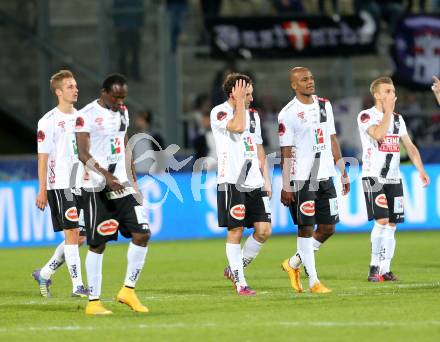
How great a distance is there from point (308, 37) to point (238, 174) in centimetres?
1324

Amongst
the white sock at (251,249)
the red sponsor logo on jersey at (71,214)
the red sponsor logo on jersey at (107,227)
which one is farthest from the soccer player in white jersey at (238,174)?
the red sponsor logo on jersey at (107,227)

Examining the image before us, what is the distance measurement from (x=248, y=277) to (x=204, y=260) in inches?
111

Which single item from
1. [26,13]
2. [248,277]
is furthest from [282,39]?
[248,277]

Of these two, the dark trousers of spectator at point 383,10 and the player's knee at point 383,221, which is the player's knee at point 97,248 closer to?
the player's knee at point 383,221

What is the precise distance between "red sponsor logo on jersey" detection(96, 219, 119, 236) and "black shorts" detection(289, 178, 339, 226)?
2.43m

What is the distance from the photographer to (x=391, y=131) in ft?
46.3

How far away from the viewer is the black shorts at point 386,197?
14.1 metres

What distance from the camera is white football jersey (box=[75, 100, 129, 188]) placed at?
1104cm

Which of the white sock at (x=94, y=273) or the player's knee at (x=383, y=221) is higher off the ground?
the player's knee at (x=383, y=221)

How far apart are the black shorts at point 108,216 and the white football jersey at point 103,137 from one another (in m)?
0.15

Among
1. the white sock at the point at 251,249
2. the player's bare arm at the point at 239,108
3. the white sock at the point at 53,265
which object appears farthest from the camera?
the white sock at the point at 251,249

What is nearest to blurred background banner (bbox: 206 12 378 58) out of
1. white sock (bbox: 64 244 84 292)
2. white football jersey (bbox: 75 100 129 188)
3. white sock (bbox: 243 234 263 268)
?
white sock (bbox: 243 234 263 268)

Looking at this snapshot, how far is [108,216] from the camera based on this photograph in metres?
11.0

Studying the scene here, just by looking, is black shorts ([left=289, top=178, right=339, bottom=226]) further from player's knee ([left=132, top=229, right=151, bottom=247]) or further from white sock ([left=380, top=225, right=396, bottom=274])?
player's knee ([left=132, top=229, right=151, bottom=247])
